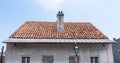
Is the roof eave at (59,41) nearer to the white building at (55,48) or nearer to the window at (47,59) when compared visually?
the white building at (55,48)

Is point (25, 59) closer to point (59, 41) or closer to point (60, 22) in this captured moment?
point (59, 41)

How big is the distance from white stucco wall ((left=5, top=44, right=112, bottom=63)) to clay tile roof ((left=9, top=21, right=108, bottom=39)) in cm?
79

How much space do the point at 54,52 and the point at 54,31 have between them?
8.01 feet

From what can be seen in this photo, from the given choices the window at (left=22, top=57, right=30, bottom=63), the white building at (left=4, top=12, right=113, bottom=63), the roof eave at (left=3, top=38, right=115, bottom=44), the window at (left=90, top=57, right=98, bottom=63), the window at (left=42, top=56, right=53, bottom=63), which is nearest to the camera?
the roof eave at (left=3, top=38, right=115, bottom=44)

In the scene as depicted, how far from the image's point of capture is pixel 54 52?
49.1 ft

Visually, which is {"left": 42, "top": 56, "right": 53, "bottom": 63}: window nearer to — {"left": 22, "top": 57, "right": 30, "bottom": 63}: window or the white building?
the white building

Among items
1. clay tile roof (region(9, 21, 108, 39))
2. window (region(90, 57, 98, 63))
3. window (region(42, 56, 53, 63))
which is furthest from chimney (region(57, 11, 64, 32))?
window (region(90, 57, 98, 63))

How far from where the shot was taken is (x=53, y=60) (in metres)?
14.9

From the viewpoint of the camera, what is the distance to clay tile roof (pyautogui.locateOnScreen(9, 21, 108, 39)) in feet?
50.9

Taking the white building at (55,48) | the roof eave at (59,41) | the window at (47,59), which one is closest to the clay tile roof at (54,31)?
the white building at (55,48)

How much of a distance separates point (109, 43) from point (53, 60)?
4.56 m

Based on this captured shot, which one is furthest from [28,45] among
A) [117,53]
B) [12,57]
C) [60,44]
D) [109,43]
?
[117,53]

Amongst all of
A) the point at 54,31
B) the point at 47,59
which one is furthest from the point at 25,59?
the point at 54,31

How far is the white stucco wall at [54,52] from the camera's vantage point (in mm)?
14727
